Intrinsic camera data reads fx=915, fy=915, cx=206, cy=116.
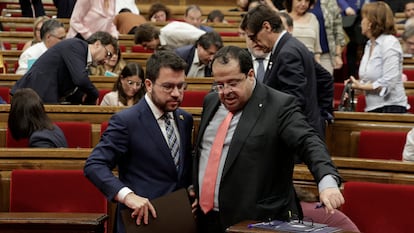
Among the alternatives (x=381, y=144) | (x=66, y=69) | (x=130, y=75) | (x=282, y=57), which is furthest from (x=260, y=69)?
(x=66, y=69)

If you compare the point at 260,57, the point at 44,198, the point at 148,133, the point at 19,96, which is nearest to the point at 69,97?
the point at 19,96

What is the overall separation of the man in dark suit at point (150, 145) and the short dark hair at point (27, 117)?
1.67 metres

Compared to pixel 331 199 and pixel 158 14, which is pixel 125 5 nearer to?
pixel 158 14

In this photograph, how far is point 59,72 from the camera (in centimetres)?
604

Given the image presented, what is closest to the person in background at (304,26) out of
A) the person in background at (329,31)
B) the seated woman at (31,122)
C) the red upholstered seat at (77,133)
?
the person in background at (329,31)

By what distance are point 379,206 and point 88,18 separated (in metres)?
4.20

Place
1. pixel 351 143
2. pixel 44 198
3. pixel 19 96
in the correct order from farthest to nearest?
pixel 351 143
pixel 19 96
pixel 44 198

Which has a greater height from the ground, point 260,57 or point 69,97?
point 260,57

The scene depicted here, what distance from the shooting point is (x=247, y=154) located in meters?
3.26

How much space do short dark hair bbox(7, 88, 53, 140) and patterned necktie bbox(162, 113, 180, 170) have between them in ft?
5.55

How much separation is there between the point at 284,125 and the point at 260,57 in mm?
1920

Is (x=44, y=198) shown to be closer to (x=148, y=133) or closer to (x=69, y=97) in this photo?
(x=148, y=133)

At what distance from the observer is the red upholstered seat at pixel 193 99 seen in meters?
6.19

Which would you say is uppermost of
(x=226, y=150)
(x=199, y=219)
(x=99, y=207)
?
(x=226, y=150)
